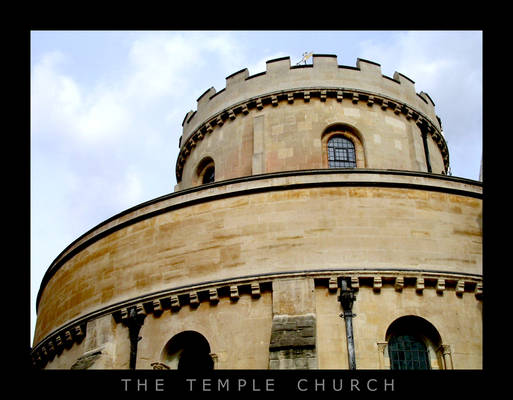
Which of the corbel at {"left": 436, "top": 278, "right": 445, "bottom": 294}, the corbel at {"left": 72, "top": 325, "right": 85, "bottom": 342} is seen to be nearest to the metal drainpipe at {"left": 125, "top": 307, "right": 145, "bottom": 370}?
the corbel at {"left": 72, "top": 325, "right": 85, "bottom": 342}

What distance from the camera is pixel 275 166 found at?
2159 cm

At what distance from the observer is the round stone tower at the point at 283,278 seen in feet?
46.6

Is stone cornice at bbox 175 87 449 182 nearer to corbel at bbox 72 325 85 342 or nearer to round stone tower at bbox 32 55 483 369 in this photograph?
round stone tower at bbox 32 55 483 369

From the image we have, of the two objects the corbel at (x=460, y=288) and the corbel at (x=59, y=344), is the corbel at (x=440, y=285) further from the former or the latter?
the corbel at (x=59, y=344)

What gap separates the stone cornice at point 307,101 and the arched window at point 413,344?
10.4 metres

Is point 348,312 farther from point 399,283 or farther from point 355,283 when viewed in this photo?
point 399,283

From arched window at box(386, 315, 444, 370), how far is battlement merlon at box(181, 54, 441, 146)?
10.9m

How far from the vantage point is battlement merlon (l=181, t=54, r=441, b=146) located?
2303cm

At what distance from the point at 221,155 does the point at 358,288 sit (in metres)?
10.0

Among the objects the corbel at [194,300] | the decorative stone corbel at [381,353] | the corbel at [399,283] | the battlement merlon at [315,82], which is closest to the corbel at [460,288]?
the corbel at [399,283]
